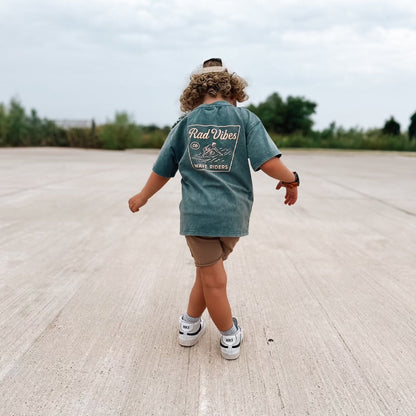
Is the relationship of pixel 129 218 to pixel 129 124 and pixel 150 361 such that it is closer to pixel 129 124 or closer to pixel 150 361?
pixel 150 361

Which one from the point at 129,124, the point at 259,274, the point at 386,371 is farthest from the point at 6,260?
the point at 129,124

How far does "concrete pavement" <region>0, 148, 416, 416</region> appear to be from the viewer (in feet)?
5.97

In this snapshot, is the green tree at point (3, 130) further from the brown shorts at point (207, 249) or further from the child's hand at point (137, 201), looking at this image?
the brown shorts at point (207, 249)

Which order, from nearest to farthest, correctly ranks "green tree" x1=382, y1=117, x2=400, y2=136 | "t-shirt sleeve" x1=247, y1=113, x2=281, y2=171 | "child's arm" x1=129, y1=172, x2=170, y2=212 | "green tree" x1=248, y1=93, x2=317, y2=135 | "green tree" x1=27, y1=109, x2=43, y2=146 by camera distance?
"t-shirt sleeve" x1=247, y1=113, x2=281, y2=171 → "child's arm" x1=129, y1=172, x2=170, y2=212 → "green tree" x1=27, y1=109, x2=43, y2=146 → "green tree" x1=382, y1=117, x2=400, y2=136 → "green tree" x1=248, y1=93, x2=317, y2=135

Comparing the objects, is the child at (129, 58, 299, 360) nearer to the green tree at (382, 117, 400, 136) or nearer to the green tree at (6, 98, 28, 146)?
the green tree at (6, 98, 28, 146)

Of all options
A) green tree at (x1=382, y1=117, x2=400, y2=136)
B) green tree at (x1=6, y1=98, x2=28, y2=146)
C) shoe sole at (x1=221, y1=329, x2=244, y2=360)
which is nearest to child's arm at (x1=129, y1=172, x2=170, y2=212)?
shoe sole at (x1=221, y1=329, x2=244, y2=360)

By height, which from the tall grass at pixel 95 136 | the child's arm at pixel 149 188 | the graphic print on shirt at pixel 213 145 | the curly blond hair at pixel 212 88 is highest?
the curly blond hair at pixel 212 88

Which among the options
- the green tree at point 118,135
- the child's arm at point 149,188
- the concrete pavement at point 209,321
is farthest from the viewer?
the green tree at point 118,135

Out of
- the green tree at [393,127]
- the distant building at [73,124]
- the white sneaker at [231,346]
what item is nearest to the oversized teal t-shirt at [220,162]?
the white sneaker at [231,346]

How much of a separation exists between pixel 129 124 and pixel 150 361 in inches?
805

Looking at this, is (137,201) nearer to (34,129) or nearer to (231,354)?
(231,354)

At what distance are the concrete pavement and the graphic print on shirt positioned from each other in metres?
1.00

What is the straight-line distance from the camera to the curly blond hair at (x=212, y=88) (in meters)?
2.02

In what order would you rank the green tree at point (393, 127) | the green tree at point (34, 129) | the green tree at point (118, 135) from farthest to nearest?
the green tree at point (393, 127), the green tree at point (34, 129), the green tree at point (118, 135)
